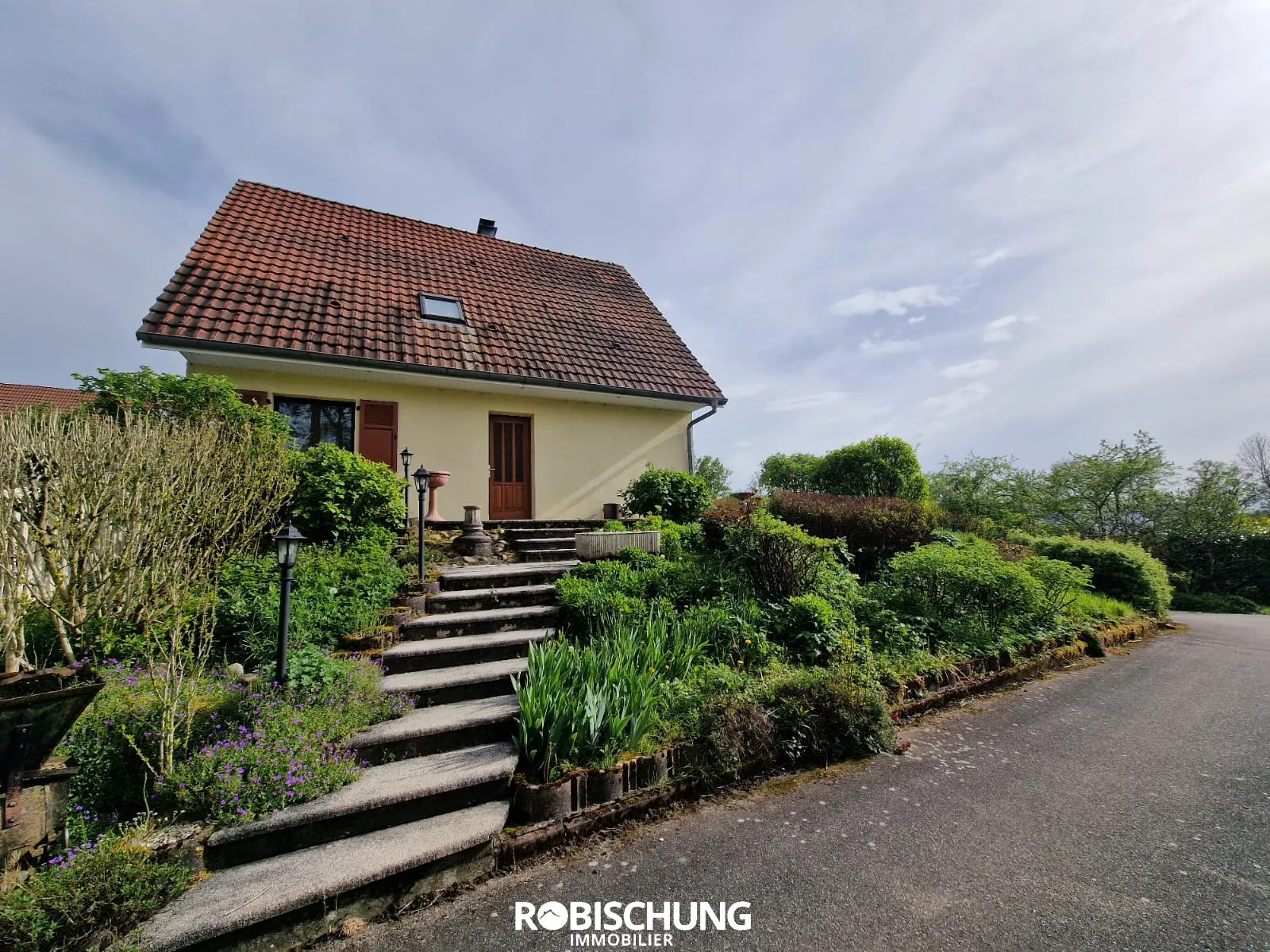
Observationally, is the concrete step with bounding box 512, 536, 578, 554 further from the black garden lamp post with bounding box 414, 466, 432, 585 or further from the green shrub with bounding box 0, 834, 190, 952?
the green shrub with bounding box 0, 834, 190, 952

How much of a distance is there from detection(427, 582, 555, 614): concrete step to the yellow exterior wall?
4.07 metres

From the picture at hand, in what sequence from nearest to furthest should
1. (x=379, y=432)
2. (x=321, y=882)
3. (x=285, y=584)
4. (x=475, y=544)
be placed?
(x=321, y=882) < (x=285, y=584) < (x=475, y=544) < (x=379, y=432)

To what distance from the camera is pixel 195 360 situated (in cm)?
753

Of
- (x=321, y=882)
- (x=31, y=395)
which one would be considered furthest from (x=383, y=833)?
(x=31, y=395)

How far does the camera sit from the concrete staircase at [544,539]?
6941 millimetres

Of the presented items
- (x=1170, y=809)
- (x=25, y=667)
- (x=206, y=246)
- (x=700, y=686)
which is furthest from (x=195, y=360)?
(x=1170, y=809)

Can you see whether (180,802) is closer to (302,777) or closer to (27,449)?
(302,777)

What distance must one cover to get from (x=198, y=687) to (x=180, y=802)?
85 centimetres

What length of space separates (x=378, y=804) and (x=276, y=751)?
0.64 metres

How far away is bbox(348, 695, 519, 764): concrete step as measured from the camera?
10.2 ft

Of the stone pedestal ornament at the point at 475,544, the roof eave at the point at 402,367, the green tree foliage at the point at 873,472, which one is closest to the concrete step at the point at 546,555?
the stone pedestal ornament at the point at 475,544

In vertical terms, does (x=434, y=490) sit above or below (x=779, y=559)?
above

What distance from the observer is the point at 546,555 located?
274 inches

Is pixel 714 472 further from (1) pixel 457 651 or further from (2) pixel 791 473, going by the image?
(1) pixel 457 651
